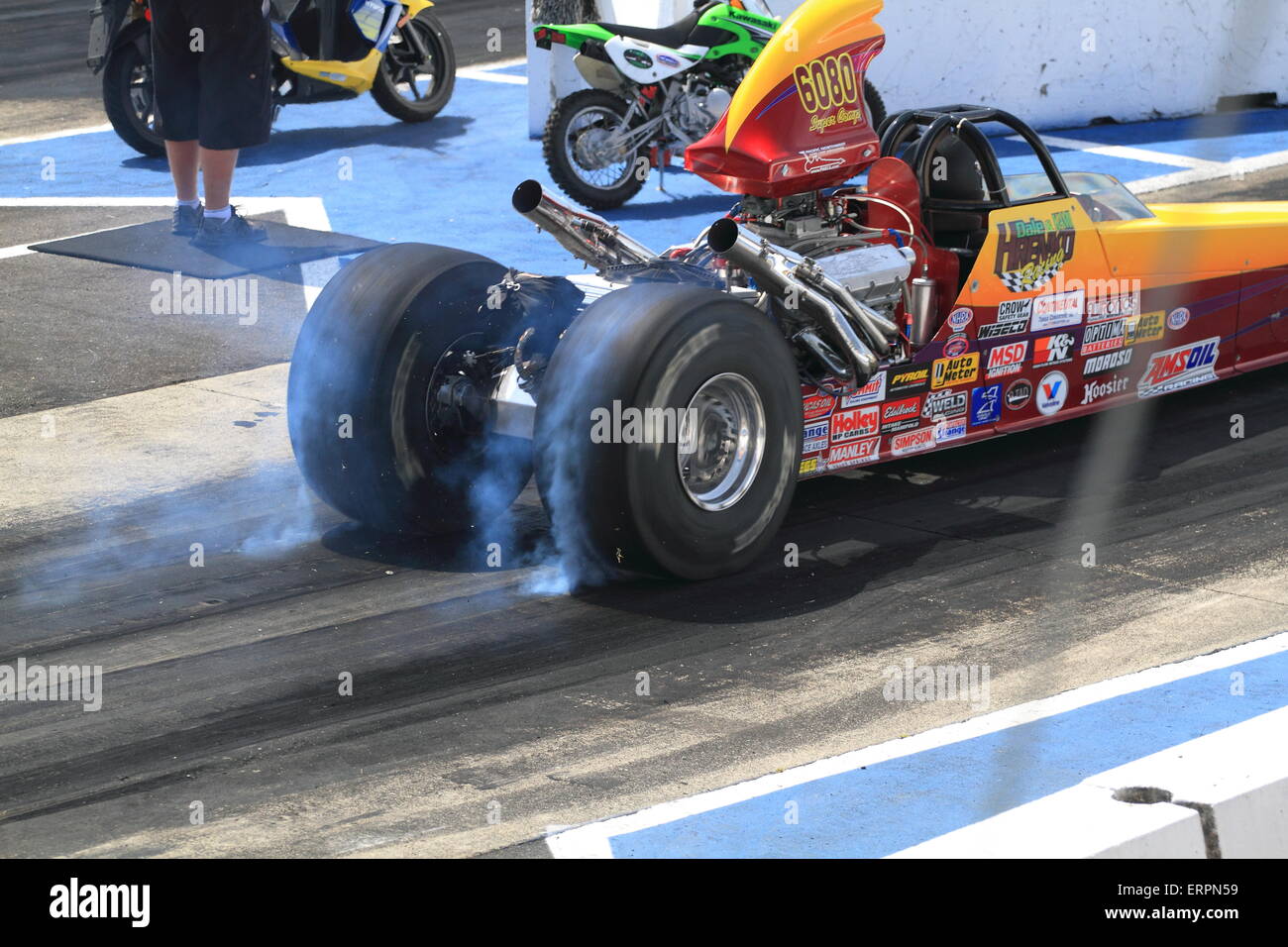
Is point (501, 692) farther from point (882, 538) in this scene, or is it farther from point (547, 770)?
point (882, 538)

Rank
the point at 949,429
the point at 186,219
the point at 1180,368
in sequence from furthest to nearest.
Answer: the point at 186,219 < the point at 1180,368 < the point at 949,429

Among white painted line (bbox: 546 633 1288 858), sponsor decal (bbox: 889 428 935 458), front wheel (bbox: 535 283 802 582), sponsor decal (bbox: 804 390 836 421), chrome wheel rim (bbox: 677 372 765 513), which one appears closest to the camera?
white painted line (bbox: 546 633 1288 858)

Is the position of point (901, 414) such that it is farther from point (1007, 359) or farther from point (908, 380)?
point (1007, 359)

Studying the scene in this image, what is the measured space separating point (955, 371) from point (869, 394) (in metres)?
0.57

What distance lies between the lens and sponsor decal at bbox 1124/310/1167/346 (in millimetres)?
8297

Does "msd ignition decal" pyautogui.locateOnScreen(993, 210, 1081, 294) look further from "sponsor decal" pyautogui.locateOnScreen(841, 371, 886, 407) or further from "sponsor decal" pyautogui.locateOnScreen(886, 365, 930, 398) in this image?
"sponsor decal" pyautogui.locateOnScreen(841, 371, 886, 407)

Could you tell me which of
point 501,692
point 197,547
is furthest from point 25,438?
point 501,692

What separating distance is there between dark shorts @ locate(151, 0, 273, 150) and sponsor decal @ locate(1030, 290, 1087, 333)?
19.3 feet

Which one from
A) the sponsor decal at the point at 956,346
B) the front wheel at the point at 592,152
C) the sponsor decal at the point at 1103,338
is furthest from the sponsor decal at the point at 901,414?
the front wheel at the point at 592,152

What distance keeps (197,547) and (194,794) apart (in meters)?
2.29

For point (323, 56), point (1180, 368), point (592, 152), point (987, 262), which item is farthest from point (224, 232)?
point (1180, 368)

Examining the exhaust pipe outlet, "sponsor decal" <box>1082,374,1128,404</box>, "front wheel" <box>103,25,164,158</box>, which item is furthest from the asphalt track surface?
"front wheel" <box>103,25,164,158</box>

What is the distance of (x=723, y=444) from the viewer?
21.7ft

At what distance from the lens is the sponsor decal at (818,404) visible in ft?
23.2
